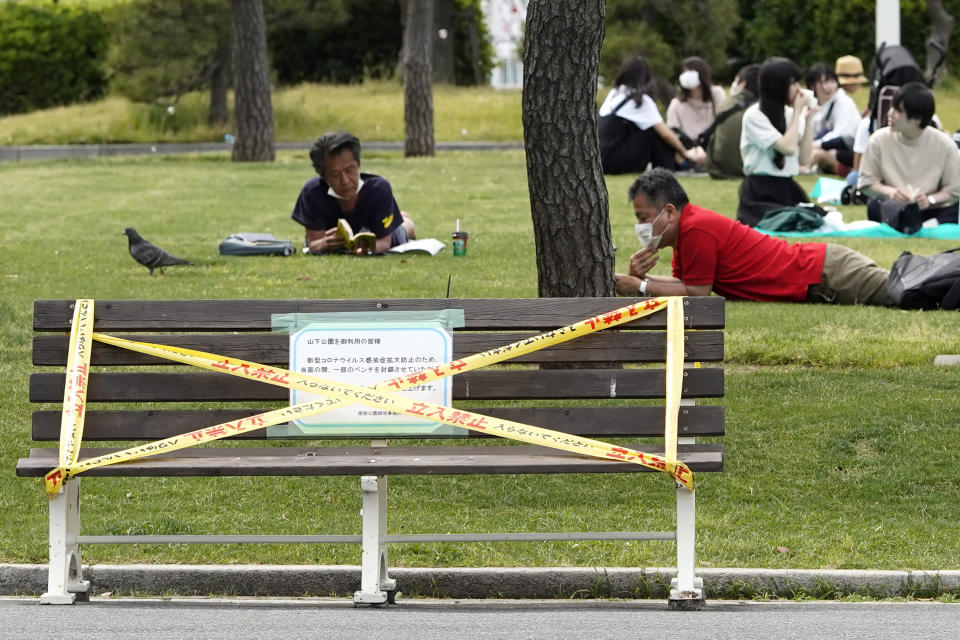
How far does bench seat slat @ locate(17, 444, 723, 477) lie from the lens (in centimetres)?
529

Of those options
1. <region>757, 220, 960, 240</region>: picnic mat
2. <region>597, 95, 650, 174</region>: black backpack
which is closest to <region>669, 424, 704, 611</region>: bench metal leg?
<region>757, 220, 960, 240</region>: picnic mat

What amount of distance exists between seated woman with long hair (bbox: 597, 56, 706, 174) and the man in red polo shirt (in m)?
9.13

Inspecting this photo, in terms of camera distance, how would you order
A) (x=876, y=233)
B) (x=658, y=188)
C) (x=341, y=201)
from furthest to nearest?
(x=876, y=233), (x=341, y=201), (x=658, y=188)

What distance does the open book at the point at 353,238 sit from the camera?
40.7 feet

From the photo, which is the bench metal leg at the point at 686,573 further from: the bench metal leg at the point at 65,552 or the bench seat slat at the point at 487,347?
the bench metal leg at the point at 65,552

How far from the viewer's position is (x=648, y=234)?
9156 mm

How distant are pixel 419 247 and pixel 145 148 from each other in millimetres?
22891

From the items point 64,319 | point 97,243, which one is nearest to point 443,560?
point 64,319

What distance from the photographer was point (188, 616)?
16.7 ft

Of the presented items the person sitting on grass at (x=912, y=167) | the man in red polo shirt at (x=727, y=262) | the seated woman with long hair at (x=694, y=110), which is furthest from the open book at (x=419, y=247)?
the seated woman with long hair at (x=694, y=110)

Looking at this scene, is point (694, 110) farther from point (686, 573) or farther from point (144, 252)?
point (686, 573)

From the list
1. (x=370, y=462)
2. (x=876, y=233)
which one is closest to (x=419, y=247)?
(x=876, y=233)

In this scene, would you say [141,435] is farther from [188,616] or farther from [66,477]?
[188,616]

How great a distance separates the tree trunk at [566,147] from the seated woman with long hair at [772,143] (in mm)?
6449
